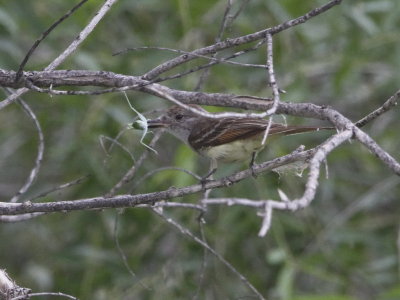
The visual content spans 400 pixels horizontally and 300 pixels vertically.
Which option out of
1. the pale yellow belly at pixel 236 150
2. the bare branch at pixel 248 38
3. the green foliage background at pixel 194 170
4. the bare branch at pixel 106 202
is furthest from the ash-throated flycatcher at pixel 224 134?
the bare branch at pixel 248 38

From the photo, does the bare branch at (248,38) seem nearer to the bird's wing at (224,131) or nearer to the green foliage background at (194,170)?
the bird's wing at (224,131)

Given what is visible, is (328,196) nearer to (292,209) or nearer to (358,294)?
(358,294)

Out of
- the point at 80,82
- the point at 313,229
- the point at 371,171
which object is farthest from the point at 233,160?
the point at 371,171

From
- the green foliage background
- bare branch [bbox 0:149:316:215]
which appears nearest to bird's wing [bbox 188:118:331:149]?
the green foliage background

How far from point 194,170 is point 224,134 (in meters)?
1.42

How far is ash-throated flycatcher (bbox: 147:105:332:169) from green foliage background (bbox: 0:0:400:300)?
0.52 m

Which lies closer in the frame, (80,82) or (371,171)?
(80,82)

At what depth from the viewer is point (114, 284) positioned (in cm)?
645

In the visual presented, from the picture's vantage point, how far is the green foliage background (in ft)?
20.9

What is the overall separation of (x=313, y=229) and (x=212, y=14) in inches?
77.0

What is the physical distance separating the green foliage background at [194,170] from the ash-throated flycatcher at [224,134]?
52 centimetres

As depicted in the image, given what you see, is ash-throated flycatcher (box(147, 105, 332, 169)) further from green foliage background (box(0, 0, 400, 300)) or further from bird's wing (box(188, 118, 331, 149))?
green foliage background (box(0, 0, 400, 300))

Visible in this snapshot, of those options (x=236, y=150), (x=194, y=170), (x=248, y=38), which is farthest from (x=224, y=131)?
(x=248, y=38)

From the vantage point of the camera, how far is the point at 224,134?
500 cm
